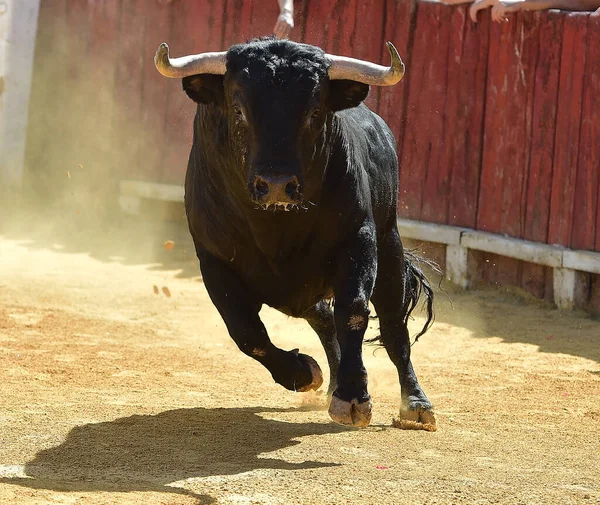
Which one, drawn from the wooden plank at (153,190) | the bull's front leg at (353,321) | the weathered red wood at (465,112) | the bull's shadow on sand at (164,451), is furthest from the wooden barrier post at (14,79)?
the bull's front leg at (353,321)

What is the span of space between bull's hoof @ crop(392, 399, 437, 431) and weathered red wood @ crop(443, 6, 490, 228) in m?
4.14

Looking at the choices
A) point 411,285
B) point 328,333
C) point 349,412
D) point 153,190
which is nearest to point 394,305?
point 411,285

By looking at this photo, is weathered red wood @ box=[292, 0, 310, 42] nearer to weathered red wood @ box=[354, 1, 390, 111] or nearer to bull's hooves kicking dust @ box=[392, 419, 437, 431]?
weathered red wood @ box=[354, 1, 390, 111]

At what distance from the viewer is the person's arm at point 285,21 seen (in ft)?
31.6

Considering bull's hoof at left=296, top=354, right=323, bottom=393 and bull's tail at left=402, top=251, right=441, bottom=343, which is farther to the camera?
bull's tail at left=402, top=251, right=441, bottom=343

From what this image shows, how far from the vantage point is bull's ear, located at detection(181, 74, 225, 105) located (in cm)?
478

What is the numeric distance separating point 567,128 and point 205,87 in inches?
172

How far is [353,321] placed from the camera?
4.67 meters

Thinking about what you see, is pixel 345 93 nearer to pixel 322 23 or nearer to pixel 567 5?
pixel 567 5

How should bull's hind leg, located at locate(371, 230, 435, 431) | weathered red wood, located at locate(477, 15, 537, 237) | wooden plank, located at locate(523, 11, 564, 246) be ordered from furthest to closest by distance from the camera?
weathered red wood, located at locate(477, 15, 537, 237)
wooden plank, located at locate(523, 11, 564, 246)
bull's hind leg, located at locate(371, 230, 435, 431)

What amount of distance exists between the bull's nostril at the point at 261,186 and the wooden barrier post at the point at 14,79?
8336 mm

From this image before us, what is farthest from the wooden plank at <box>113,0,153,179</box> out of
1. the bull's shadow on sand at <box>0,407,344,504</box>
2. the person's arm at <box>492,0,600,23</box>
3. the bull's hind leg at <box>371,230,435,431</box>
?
the bull's shadow on sand at <box>0,407,344,504</box>

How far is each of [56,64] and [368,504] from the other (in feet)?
31.3

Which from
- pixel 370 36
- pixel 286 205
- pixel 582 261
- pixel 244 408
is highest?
pixel 370 36
